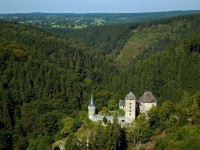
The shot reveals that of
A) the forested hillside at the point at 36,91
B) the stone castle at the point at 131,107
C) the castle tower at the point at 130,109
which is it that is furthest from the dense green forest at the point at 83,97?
the castle tower at the point at 130,109

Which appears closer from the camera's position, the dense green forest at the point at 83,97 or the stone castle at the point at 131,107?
the dense green forest at the point at 83,97

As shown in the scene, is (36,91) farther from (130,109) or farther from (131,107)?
(131,107)

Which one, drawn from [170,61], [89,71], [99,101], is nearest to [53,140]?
[99,101]

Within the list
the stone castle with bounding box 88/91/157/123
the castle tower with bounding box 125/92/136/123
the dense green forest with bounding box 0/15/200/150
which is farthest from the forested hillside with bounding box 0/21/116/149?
the castle tower with bounding box 125/92/136/123

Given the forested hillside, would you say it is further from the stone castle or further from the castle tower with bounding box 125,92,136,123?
the castle tower with bounding box 125,92,136,123

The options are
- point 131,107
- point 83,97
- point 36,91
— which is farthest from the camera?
point 83,97

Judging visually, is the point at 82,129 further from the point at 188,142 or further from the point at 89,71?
the point at 89,71

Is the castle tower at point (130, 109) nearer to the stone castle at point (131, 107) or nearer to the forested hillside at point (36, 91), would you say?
the stone castle at point (131, 107)

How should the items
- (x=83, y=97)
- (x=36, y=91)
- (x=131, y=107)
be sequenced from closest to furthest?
(x=131, y=107) → (x=36, y=91) → (x=83, y=97)

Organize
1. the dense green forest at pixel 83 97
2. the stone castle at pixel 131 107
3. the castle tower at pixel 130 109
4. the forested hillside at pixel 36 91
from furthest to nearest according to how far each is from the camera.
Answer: the forested hillside at pixel 36 91
the stone castle at pixel 131 107
the castle tower at pixel 130 109
the dense green forest at pixel 83 97

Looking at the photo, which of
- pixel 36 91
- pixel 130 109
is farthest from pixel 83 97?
pixel 130 109
